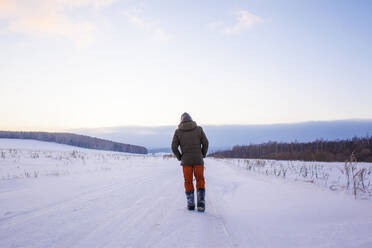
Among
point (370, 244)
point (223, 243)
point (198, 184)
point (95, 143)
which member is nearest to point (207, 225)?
point (223, 243)

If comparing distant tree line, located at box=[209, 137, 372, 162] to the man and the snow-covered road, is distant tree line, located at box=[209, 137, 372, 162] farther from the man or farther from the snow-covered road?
the man

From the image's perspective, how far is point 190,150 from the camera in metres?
4.64

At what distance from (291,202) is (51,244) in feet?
15.0

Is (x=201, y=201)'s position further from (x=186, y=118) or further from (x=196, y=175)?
(x=186, y=118)

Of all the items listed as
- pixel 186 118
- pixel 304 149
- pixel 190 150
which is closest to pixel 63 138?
pixel 304 149

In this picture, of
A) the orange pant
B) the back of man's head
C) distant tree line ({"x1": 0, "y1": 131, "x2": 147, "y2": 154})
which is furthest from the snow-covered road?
distant tree line ({"x1": 0, "y1": 131, "x2": 147, "y2": 154})

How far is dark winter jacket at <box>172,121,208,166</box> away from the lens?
15.1 feet

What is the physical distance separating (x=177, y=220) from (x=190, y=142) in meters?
1.61

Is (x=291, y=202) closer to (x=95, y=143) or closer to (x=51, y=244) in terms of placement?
(x=51, y=244)

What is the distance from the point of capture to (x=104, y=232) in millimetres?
Result: 3094

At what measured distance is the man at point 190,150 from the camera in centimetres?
452

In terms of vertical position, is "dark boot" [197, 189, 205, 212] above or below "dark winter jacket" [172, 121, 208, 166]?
below

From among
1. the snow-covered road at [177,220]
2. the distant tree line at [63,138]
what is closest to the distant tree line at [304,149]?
the snow-covered road at [177,220]

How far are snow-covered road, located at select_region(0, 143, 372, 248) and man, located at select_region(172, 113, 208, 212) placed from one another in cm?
50
